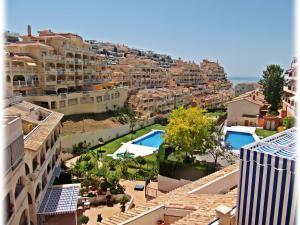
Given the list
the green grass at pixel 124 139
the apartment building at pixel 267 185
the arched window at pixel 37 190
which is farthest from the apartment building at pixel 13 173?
the green grass at pixel 124 139

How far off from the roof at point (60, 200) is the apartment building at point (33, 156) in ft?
1.29

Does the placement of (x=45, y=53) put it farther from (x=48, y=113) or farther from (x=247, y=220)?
(x=247, y=220)

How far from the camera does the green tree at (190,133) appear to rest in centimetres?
2392

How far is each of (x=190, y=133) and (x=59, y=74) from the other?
2675 cm

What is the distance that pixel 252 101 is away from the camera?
149 feet

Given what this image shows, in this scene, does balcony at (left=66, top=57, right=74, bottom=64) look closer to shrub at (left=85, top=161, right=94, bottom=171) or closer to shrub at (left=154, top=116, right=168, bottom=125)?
shrub at (left=154, top=116, right=168, bottom=125)

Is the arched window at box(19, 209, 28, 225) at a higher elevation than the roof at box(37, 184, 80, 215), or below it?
higher

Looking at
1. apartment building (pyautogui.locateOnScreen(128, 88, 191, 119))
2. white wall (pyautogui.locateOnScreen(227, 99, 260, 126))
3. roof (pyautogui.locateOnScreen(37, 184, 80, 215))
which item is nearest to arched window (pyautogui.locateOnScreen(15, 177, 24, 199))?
roof (pyautogui.locateOnScreen(37, 184, 80, 215))

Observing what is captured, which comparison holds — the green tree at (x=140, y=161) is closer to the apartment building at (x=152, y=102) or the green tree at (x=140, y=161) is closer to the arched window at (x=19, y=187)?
the arched window at (x=19, y=187)

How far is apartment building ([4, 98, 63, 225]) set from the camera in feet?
42.0

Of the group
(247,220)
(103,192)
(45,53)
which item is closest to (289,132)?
(247,220)

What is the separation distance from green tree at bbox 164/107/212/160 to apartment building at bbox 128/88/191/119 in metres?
28.8

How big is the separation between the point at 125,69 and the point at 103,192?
161ft

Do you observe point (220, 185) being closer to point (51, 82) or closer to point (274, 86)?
point (51, 82)
